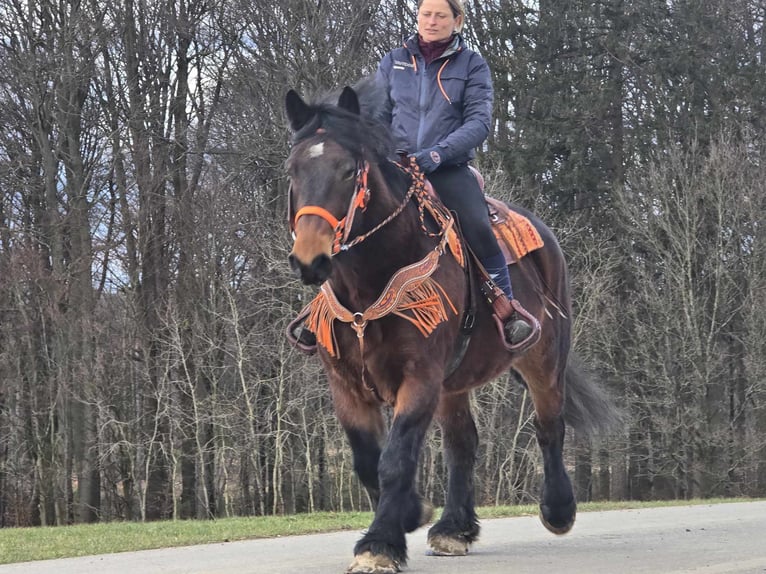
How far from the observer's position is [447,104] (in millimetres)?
6973

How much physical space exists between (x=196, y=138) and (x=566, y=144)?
11.9 metres

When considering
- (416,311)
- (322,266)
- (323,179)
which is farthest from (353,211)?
(416,311)

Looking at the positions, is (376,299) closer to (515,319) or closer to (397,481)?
(397,481)

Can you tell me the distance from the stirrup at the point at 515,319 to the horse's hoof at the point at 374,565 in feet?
6.57

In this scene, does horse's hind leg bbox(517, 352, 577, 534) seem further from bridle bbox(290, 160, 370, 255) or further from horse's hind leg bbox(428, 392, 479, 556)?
bridle bbox(290, 160, 370, 255)

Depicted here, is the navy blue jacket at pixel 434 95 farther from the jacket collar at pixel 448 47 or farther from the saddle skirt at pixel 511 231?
the saddle skirt at pixel 511 231

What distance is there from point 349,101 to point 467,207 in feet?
4.26

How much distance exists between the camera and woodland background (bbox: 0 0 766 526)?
30.3m

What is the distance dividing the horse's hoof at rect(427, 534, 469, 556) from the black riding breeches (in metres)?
1.88

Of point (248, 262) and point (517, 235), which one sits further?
point (248, 262)

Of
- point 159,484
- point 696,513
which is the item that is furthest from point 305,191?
point 159,484

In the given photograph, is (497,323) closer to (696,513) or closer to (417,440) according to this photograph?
(417,440)

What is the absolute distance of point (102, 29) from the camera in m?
31.1

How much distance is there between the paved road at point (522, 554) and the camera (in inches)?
252
